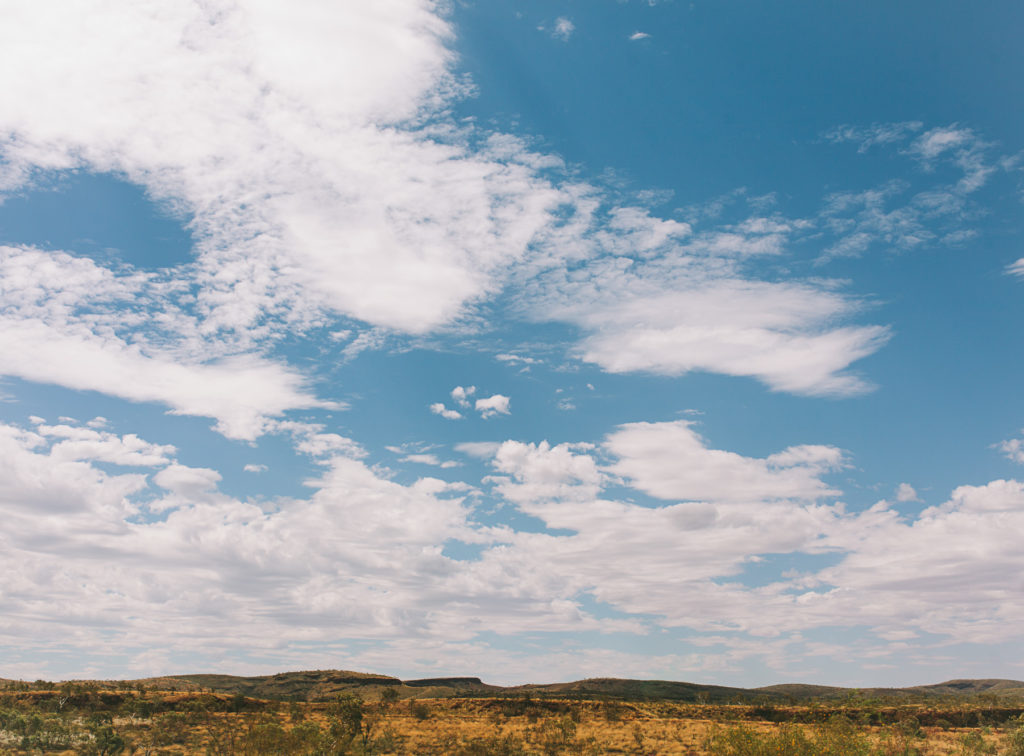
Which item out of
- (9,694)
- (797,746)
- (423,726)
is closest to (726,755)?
(797,746)

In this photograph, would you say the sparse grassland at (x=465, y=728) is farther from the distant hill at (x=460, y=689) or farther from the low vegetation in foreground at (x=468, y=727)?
the distant hill at (x=460, y=689)

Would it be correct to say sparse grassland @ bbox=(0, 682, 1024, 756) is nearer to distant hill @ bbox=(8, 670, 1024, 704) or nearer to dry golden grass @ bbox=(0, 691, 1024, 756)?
dry golden grass @ bbox=(0, 691, 1024, 756)

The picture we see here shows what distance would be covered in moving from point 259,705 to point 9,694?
21.3 m

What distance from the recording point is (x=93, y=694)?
2382 inches

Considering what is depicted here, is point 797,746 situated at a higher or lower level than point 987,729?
higher

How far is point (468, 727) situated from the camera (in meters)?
58.5

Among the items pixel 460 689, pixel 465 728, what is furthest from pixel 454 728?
pixel 460 689

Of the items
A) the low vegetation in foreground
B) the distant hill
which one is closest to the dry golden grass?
the low vegetation in foreground

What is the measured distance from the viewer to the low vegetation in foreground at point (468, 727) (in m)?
35.9

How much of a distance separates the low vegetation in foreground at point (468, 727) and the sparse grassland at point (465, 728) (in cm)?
11

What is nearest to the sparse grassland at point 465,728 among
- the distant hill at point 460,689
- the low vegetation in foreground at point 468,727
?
the low vegetation in foreground at point 468,727

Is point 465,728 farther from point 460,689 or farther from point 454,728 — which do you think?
point 460,689

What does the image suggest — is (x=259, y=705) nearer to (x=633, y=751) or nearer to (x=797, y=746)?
(x=633, y=751)

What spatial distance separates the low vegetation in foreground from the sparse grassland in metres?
0.11
